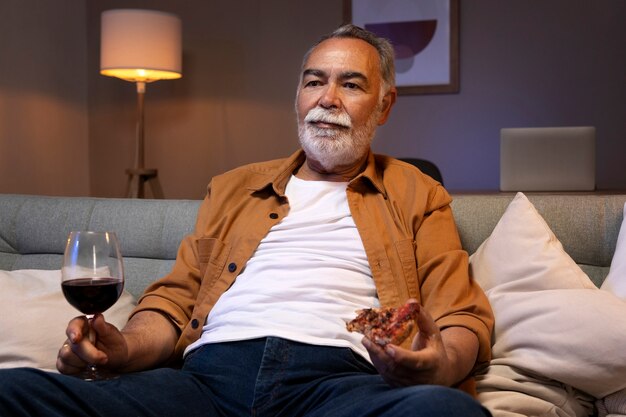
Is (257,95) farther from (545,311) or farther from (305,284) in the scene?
(545,311)

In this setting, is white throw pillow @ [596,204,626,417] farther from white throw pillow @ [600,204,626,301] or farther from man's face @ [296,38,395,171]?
man's face @ [296,38,395,171]

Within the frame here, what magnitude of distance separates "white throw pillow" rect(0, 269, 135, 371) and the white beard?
63cm

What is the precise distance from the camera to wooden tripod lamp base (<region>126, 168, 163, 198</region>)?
4.45 meters

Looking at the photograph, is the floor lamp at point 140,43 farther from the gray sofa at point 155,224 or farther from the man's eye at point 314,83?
the man's eye at point 314,83

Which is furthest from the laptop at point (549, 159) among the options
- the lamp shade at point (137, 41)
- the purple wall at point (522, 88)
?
the lamp shade at point (137, 41)

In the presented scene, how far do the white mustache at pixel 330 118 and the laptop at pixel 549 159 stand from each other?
1.12m

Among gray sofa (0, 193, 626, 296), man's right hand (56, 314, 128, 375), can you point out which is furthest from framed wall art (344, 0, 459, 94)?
man's right hand (56, 314, 128, 375)

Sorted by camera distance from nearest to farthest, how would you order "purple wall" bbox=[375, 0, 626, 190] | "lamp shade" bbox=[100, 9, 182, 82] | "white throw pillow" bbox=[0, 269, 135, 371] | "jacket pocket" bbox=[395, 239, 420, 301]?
"jacket pocket" bbox=[395, 239, 420, 301] < "white throw pillow" bbox=[0, 269, 135, 371] < "lamp shade" bbox=[100, 9, 182, 82] < "purple wall" bbox=[375, 0, 626, 190]

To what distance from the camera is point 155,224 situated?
2271mm

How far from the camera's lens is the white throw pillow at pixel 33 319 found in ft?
6.25

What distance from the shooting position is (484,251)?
1868mm

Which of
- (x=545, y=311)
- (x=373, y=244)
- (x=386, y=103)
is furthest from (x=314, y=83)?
(x=545, y=311)

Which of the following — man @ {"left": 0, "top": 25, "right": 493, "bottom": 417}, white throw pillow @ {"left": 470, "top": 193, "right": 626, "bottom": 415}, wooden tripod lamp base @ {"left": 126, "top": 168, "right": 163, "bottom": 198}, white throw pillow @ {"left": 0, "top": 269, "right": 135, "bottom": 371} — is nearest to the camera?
man @ {"left": 0, "top": 25, "right": 493, "bottom": 417}

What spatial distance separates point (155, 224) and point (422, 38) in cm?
253
